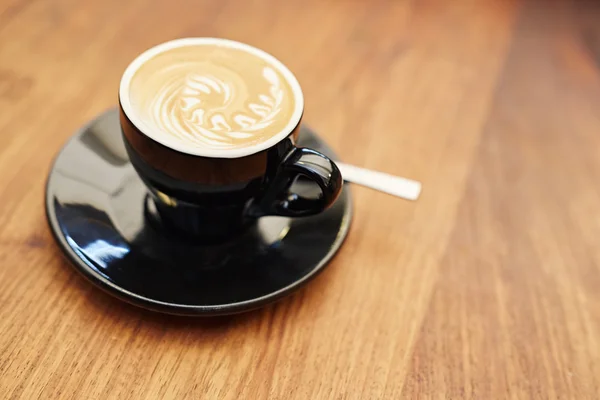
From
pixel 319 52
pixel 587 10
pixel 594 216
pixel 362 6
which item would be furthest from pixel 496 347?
pixel 587 10

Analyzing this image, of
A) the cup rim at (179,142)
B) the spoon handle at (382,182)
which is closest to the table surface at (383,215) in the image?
the spoon handle at (382,182)

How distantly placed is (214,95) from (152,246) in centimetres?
15

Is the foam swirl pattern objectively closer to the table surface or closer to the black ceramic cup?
the black ceramic cup

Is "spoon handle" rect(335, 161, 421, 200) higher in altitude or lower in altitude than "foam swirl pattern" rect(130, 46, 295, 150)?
lower

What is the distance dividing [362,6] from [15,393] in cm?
75

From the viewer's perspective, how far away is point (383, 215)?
2.15 feet

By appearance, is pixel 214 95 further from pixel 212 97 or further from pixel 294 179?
pixel 294 179

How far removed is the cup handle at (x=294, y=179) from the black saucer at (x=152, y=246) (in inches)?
1.5

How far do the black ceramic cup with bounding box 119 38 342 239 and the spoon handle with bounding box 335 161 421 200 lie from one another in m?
0.10

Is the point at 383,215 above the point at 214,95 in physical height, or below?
below

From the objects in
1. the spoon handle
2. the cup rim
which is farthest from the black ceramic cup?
the spoon handle

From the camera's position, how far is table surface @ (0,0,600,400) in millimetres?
504

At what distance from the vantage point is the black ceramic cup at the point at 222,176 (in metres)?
0.49

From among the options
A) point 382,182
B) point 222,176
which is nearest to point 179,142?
point 222,176
